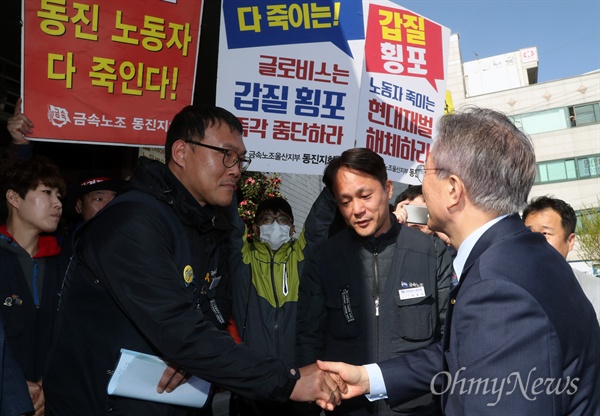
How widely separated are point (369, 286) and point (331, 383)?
59 centimetres

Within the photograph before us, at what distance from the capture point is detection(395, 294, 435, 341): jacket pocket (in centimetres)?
290

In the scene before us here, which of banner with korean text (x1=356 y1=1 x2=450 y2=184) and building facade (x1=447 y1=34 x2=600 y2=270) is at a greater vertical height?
building facade (x1=447 y1=34 x2=600 y2=270)

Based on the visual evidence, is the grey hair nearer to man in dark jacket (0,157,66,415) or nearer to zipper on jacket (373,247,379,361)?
zipper on jacket (373,247,379,361)

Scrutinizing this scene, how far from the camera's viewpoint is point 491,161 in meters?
1.85

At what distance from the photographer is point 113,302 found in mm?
2219

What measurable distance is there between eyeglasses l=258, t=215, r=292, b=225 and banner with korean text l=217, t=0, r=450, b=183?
727 mm

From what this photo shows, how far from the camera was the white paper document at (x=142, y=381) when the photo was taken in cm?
205

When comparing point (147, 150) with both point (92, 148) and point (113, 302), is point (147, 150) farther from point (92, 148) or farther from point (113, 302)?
point (113, 302)

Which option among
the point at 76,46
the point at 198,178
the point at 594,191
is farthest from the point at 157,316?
the point at 594,191

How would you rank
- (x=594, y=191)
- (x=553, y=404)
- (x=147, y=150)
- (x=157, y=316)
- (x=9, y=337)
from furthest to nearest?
(x=594, y=191), (x=147, y=150), (x=9, y=337), (x=157, y=316), (x=553, y=404)

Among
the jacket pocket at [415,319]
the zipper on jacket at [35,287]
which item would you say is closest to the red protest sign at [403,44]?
the jacket pocket at [415,319]

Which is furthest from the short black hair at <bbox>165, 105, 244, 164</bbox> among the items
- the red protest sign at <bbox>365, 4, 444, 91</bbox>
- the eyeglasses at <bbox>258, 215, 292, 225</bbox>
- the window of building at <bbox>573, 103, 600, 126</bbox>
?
the window of building at <bbox>573, 103, 600, 126</bbox>

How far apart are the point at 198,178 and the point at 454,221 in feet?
4.16

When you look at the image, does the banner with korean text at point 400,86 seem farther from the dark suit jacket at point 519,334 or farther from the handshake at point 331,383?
the dark suit jacket at point 519,334
